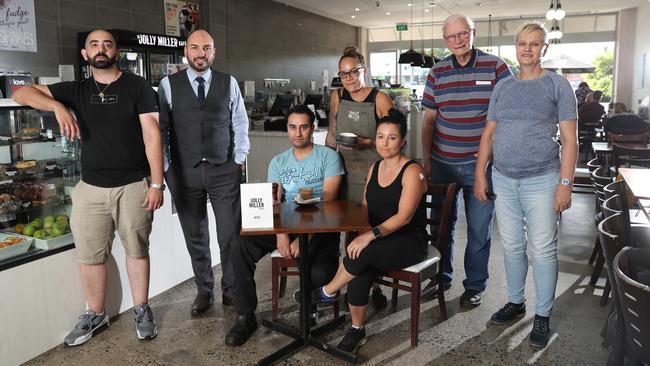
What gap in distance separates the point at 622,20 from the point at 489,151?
42.3 ft

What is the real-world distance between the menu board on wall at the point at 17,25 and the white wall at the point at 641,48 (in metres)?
10.8

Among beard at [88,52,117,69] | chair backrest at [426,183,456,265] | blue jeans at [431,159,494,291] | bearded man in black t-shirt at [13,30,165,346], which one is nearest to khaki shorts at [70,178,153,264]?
bearded man in black t-shirt at [13,30,165,346]

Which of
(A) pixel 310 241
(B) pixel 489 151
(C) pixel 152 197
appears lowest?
(A) pixel 310 241

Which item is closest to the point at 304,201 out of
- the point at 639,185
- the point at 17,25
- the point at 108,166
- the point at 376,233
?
the point at 376,233

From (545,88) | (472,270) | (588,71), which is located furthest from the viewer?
(588,71)

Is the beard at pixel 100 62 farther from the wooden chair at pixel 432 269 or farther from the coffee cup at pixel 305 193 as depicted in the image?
the wooden chair at pixel 432 269

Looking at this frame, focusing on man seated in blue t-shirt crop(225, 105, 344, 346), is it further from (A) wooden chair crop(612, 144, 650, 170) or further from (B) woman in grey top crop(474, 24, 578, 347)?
(A) wooden chair crop(612, 144, 650, 170)

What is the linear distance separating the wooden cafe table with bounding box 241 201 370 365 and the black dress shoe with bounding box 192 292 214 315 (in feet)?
1.62

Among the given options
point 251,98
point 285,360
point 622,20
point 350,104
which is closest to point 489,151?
point 350,104

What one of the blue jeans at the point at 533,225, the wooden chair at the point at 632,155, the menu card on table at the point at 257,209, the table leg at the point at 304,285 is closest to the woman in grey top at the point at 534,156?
the blue jeans at the point at 533,225

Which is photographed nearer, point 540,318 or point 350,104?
point 540,318

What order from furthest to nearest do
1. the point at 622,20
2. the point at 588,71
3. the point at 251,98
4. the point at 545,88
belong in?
the point at 588,71
the point at 622,20
the point at 251,98
the point at 545,88

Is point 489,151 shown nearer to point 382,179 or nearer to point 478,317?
point 382,179

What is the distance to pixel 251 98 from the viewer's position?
395 inches
